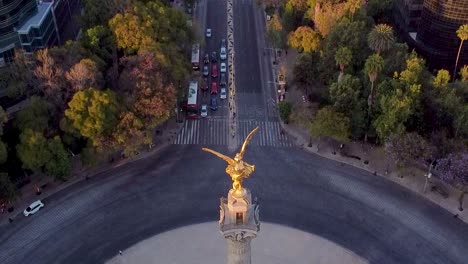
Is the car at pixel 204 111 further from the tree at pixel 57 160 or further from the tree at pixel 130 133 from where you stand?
the tree at pixel 57 160

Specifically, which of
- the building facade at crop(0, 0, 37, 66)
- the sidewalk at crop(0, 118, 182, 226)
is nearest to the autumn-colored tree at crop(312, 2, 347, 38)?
the sidewalk at crop(0, 118, 182, 226)

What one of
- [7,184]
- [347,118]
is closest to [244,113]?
[347,118]

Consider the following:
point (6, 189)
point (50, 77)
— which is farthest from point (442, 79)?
point (6, 189)

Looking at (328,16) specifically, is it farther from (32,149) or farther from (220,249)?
(32,149)

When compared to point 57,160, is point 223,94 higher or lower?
higher

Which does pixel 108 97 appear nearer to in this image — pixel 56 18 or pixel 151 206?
pixel 151 206
